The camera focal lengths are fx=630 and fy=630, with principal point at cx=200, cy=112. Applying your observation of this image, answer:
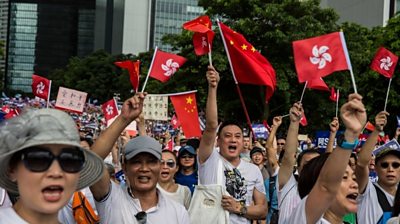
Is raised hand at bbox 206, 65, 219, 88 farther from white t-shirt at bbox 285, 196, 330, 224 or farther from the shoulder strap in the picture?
white t-shirt at bbox 285, 196, 330, 224

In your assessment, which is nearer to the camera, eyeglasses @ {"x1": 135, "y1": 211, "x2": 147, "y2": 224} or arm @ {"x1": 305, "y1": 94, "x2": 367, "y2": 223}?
arm @ {"x1": 305, "y1": 94, "x2": 367, "y2": 223}

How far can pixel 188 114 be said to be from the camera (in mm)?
7785

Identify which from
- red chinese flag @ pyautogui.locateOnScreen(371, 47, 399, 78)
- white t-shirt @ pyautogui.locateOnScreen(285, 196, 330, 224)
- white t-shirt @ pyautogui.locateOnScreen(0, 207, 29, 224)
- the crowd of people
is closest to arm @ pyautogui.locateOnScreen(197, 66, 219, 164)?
the crowd of people

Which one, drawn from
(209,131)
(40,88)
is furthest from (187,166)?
(40,88)

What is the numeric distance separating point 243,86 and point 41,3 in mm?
88708

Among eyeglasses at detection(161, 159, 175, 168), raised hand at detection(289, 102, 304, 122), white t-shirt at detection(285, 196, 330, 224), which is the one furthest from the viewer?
eyeglasses at detection(161, 159, 175, 168)

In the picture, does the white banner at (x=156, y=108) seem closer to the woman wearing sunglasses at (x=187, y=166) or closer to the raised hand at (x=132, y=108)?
the woman wearing sunglasses at (x=187, y=166)

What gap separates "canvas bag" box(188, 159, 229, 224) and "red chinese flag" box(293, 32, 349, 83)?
1056mm

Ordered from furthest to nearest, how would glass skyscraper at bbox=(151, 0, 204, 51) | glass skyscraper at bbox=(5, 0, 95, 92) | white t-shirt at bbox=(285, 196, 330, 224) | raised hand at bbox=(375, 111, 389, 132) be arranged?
1. glass skyscraper at bbox=(5, 0, 95, 92)
2. glass skyscraper at bbox=(151, 0, 204, 51)
3. raised hand at bbox=(375, 111, 389, 132)
4. white t-shirt at bbox=(285, 196, 330, 224)

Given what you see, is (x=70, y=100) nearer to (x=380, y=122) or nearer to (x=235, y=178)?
(x=235, y=178)

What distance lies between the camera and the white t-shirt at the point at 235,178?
4.48m

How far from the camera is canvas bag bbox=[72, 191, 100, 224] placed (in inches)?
155

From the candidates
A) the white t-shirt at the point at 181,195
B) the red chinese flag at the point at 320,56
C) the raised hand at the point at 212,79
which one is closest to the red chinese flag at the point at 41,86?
the white t-shirt at the point at 181,195

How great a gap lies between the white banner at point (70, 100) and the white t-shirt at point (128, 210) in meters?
8.97
